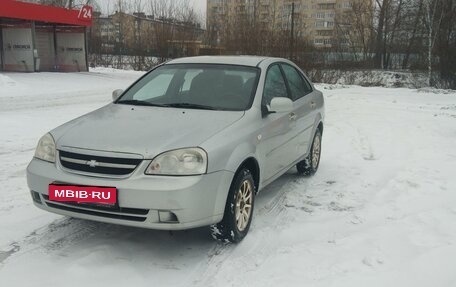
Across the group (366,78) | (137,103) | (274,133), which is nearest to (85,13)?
(366,78)

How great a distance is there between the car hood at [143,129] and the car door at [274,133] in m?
0.39

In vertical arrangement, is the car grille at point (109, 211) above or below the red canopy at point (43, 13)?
below

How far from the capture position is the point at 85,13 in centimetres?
2591

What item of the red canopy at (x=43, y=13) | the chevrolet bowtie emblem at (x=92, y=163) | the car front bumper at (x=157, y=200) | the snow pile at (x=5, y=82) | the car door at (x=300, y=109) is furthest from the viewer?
the red canopy at (x=43, y=13)

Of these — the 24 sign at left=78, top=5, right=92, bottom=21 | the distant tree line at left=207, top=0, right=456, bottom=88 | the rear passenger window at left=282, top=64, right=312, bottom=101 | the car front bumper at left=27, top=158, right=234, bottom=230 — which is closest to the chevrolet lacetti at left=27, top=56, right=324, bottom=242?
the car front bumper at left=27, top=158, right=234, bottom=230

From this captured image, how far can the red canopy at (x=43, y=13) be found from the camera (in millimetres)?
21891

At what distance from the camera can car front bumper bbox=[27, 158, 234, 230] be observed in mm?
3410

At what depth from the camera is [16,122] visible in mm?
9945

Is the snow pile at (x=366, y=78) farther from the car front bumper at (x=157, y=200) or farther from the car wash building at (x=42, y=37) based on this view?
the car front bumper at (x=157, y=200)

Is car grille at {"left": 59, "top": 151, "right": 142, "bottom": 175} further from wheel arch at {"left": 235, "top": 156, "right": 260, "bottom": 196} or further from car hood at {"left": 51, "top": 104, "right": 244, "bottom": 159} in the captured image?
wheel arch at {"left": 235, "top": 156, "right": 260, "bottom": 196}

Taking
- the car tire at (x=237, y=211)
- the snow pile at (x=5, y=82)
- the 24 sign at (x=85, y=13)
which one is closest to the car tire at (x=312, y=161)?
the car tire at (x=237, y=211)

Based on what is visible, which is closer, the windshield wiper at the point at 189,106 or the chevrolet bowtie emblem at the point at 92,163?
the chevrolet bowtie emblem at the point at 92,163

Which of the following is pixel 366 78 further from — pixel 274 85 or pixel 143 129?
pixel 143 129

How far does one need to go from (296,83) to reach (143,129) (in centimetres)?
267
